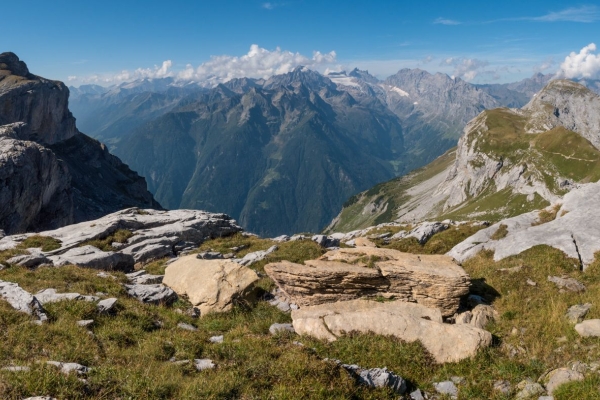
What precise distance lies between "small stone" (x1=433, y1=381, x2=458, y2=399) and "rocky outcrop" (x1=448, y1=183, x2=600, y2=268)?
1407 centimetres

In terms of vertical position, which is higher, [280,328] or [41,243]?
[41,243]

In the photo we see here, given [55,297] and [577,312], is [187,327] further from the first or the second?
[577,312]

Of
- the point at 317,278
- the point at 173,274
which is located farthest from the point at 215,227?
the point at 317,278

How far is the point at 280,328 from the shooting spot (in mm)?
16062

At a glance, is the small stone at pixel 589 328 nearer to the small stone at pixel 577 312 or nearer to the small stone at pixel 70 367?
the small stone at pixel 577 312

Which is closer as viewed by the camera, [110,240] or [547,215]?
[547,215]

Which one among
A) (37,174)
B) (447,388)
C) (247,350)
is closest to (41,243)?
(247,350)

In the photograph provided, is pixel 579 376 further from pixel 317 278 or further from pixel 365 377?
pixel 317 278

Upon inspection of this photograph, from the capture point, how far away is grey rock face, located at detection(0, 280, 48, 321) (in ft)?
44.9

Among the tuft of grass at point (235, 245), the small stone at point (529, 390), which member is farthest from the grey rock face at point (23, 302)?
the tuft of grass at point (235, 245)

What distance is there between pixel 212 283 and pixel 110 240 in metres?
18.6

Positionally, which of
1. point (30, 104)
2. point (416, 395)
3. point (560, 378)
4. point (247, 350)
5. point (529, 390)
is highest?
point (30, 104)

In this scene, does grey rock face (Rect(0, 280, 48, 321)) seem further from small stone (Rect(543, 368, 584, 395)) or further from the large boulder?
small stone (Rect(543, 368, 584, 395))

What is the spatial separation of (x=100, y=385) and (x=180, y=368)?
7.69 feet
